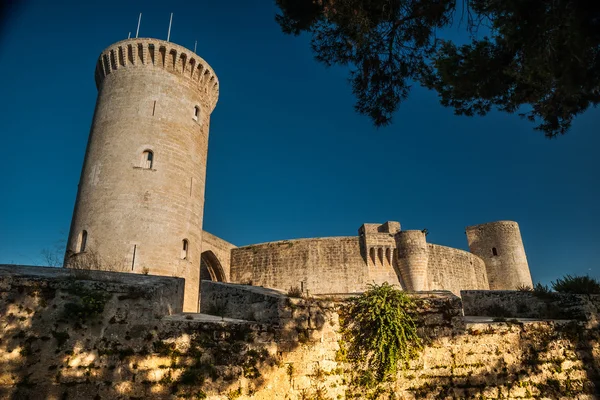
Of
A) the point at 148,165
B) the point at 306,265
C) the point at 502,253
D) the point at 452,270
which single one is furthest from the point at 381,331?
the point at 502,253

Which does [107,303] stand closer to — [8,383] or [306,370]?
[8,383]

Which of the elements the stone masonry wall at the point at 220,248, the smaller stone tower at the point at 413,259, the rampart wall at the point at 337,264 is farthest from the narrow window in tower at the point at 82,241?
the smaller stone tower at the point at 413,259

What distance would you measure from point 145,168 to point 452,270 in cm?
1798

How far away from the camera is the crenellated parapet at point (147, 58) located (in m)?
14.2

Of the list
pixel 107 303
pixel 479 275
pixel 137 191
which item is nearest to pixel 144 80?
pixel 137 191

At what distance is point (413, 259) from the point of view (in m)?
20.5

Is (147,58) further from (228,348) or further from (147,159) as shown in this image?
(228,348)

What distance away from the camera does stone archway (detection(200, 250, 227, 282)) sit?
20066 mm

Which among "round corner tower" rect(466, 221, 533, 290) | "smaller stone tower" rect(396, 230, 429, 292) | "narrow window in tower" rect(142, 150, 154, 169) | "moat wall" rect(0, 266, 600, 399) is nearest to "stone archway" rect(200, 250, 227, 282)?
"narrow window in tower" rect(142, 150, 154, 169)

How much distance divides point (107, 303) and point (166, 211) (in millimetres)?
8350

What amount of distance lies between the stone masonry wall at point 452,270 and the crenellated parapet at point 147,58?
15919mm

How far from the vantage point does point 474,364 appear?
581 cm

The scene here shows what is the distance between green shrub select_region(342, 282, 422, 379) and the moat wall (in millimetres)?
209

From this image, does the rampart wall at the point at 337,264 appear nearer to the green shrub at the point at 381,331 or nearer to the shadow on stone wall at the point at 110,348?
the green shrub at the point at 381,331
